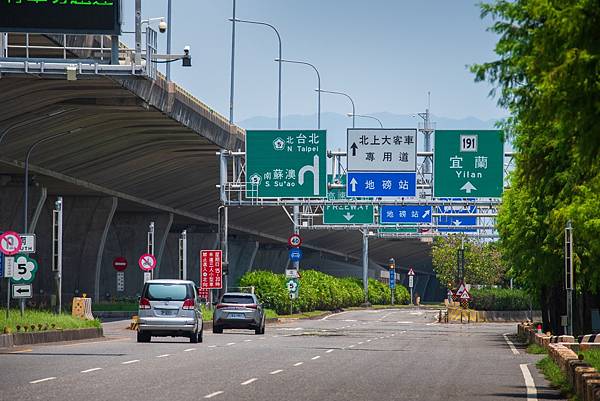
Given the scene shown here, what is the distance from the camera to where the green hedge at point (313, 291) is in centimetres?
7819

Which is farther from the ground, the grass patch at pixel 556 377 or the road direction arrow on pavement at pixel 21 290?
the road direction arrow on pavement at pixel 21 290

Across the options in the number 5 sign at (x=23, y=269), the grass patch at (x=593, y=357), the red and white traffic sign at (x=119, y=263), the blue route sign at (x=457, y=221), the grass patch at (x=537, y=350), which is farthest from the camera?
the blue route sign at (x=457, y=221)

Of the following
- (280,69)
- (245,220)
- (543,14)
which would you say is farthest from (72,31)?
(245,220)

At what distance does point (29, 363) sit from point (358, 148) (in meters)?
32.4

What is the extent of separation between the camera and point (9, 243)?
37.4 meters

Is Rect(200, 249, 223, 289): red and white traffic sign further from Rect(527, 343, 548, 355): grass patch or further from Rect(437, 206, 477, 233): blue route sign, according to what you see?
Rect(527, 343, 548, 355): grass patch

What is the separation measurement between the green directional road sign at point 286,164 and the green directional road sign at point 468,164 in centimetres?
477

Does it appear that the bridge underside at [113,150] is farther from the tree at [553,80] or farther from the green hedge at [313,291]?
the tree at [553,80]

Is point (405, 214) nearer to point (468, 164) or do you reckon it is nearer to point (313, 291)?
point (313, 291)

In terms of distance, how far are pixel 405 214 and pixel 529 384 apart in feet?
203

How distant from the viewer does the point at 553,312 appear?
48.2m

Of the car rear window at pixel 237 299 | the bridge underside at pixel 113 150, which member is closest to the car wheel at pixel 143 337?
the bridge underside at pixel 113 150

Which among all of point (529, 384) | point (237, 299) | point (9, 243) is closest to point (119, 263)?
point (237, 299)

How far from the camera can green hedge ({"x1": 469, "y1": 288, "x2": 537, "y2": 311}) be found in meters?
84.1
